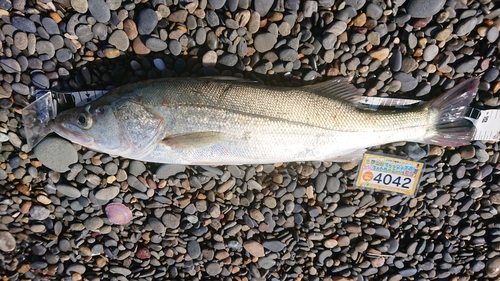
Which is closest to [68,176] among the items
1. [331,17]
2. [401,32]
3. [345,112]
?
[345,112]

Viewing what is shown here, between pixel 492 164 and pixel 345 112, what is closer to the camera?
pixel 345 112

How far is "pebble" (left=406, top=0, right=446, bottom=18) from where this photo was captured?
2.28m

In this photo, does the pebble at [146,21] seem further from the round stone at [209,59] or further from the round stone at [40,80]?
the round stone at [40,80]

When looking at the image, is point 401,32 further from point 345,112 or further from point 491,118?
point 491,118

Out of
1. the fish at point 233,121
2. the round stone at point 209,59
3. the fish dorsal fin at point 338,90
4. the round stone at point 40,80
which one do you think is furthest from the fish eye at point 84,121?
the fish dorsal fin at point 338,90

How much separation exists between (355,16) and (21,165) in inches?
110

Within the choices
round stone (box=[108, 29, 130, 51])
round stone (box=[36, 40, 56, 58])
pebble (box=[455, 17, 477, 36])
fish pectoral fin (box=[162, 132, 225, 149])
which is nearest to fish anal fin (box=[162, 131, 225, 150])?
fish pectoral fin (box=[162, 132, 225, 149])

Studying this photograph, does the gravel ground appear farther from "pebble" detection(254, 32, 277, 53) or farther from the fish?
the fish

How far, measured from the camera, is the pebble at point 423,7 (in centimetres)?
228

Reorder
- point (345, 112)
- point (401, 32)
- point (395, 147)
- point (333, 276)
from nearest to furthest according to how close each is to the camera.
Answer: point (345, 112), point (401, 32), point (395, 147), point (333, 276)

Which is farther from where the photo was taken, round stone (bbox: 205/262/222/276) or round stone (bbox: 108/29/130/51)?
round stone (bbox: 205/262/222/276)

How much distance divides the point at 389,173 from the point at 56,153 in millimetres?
2598

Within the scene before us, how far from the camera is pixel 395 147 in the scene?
8.38ft

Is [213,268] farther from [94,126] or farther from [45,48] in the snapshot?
[45,48]
